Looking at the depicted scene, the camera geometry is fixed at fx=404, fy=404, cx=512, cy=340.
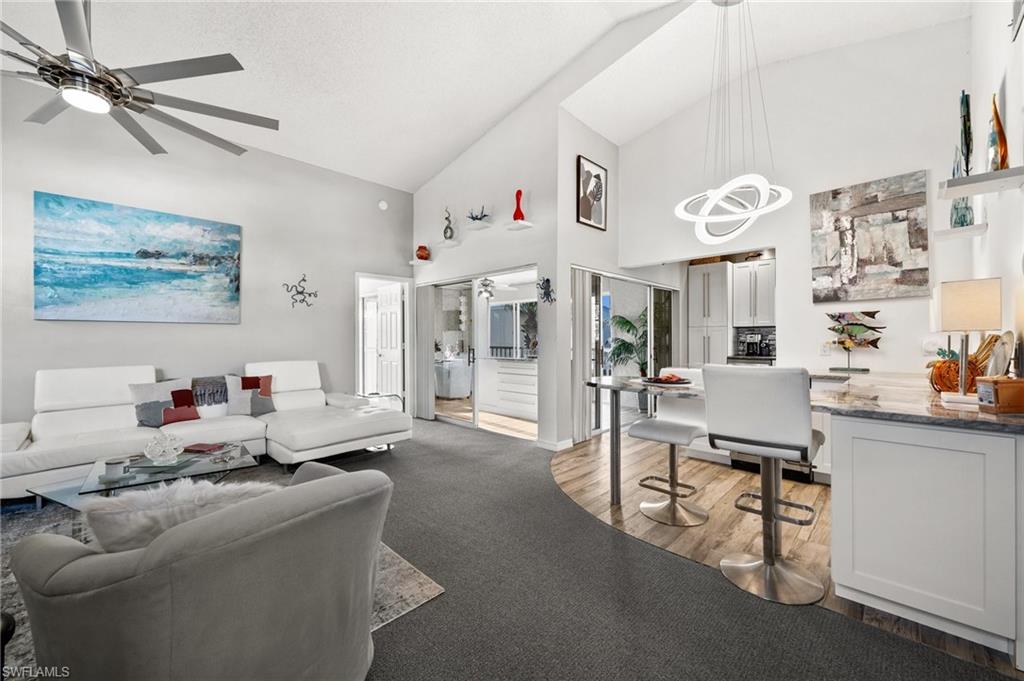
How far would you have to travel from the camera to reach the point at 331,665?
3.76ft

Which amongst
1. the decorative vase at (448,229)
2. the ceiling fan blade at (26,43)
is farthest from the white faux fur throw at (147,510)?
the decorative vase at (448,229)

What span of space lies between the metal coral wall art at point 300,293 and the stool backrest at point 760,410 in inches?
184

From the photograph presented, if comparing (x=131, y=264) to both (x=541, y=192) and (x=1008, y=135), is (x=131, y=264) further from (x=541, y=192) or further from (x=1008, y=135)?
(x=1008, y=135)

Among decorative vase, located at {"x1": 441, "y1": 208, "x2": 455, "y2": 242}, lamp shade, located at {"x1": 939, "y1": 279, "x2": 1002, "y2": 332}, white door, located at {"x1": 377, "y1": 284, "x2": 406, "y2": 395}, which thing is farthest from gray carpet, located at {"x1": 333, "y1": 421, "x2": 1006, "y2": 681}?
decorative vase, located at {"x1": 441, "y1": 208, "x2": 455, "y2": 242}

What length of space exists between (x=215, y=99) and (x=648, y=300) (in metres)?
5.40

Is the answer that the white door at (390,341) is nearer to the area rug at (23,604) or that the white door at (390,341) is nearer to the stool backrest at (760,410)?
the area rug at (23,604)

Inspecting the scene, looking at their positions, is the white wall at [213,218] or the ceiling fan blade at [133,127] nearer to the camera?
the ceiling fan blade at [133,127]

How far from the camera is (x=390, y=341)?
6148 millimetres

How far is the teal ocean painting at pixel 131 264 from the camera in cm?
354

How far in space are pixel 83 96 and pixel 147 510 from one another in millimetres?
2267

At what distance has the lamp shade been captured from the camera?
65.2 inches

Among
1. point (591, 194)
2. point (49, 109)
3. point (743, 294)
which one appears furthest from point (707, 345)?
point (49, 109)

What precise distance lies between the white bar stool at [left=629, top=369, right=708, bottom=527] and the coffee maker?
3.38 metres

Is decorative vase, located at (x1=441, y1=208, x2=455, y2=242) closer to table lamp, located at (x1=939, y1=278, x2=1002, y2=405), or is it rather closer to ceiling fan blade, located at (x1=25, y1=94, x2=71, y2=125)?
ceiling fan blade, located at (x1=25, y1=94, x2=71, y2=125)
